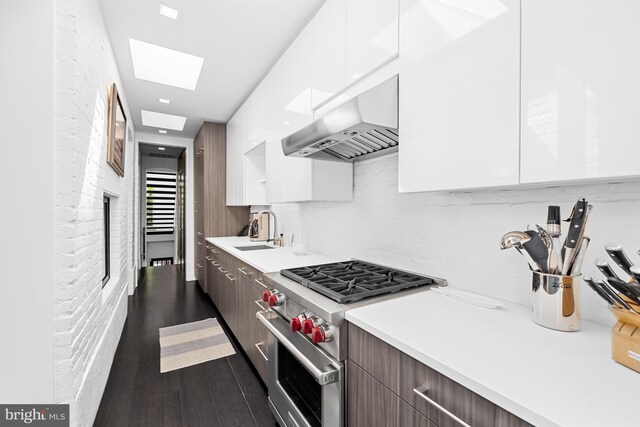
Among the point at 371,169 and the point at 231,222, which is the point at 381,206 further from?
the point at 231,222

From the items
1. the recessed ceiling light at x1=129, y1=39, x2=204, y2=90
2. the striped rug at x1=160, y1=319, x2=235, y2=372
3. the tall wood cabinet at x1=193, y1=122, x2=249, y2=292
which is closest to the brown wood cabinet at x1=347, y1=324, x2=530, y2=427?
the striped rug at x1=160, y1=319, x2=235, y2=372

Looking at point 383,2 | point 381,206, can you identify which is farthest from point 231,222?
point 383,2

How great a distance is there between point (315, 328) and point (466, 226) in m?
0.81

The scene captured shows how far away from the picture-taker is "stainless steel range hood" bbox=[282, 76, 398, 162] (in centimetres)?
121

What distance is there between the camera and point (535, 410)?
52 centimetres

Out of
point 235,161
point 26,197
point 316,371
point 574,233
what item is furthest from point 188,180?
point 574,233

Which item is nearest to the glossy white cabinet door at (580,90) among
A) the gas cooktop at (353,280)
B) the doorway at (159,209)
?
the gas cooktop at (353,280)

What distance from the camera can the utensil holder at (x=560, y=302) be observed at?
2.78ft

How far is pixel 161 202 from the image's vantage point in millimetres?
7438

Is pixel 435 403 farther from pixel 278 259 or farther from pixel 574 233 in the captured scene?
pixel 278 259

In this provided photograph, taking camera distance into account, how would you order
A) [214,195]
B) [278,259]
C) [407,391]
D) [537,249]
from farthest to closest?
[214,195], [278,259], [537,249], [407,391]

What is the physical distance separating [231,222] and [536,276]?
3989mm

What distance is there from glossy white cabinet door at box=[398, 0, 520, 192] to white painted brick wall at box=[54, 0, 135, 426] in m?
1.47

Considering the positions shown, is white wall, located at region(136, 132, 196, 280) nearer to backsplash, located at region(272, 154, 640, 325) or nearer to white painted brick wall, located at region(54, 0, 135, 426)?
white painted brick wall, located at region(54, 0, 135, 426)
